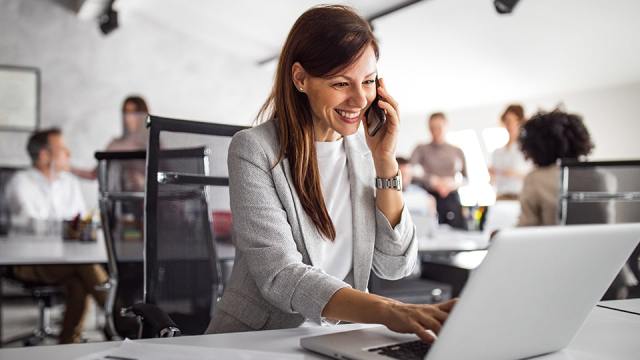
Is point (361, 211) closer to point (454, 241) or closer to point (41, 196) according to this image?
point (454, 241)

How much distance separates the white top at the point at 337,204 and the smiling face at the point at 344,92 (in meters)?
0.10

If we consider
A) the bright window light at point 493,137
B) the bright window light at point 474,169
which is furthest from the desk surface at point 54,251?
the bright window light at point 474,169

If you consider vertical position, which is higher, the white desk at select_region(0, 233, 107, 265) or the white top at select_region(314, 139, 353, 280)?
the white top at select_region(314, 139, 353, 280)

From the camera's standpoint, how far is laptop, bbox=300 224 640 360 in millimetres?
821

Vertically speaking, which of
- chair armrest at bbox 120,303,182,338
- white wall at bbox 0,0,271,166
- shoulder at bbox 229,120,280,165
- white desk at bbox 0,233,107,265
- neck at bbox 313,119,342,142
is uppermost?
white wall at bbox 0,0,271,166

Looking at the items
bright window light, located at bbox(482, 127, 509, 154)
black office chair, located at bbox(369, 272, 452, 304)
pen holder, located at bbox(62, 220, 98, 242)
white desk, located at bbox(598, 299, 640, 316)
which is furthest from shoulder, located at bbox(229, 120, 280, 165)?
bright window light, located at bbox(482, 127, 509, 154)

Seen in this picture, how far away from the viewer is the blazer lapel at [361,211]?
4.80ft

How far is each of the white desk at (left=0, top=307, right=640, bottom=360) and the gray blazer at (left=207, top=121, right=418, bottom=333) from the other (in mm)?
89

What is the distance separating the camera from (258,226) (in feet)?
4.33

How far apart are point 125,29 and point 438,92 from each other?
4079 mm

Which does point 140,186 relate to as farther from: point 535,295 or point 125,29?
point 125,29

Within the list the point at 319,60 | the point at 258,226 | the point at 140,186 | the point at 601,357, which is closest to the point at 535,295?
the point at 601,357

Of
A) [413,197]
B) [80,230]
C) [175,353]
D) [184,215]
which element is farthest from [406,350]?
[413,197]

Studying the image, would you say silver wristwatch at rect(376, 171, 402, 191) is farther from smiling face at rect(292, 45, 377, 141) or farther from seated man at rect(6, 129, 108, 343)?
seated man at rect(6, 129, 108, 343)
